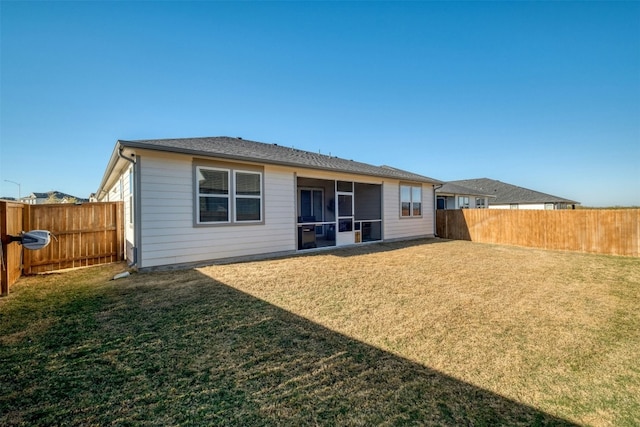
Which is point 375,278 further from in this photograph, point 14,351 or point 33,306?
point 33,306

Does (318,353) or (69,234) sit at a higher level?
(69,234)

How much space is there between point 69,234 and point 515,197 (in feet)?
112

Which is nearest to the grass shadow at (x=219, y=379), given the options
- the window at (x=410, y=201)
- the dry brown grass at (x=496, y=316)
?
Result: the dry brown grass at (x=496, y=316)

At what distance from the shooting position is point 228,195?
292 inches

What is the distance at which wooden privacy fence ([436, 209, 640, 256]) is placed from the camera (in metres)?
9.41

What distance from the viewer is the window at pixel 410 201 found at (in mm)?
12918

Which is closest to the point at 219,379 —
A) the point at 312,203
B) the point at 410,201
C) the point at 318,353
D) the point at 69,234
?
the point at 318,353

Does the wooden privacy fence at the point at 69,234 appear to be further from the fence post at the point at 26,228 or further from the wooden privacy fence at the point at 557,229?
the wooden privacy fence at the point at 557,229

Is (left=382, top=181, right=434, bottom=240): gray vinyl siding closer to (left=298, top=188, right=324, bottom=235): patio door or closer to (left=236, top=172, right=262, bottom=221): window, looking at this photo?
(left=298, top=188, right=324, bottom=235): patio door

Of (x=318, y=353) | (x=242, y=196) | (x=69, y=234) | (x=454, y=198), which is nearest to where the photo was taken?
(x=318, y=353)

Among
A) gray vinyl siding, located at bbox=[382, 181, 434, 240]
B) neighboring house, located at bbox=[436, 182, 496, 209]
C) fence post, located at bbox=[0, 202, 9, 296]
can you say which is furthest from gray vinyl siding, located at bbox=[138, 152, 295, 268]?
neighboring house, located at bbox=[436, 182, 496, 209]

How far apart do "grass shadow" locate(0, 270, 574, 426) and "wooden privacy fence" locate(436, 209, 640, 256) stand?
11.7m

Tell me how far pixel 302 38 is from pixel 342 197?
640cm

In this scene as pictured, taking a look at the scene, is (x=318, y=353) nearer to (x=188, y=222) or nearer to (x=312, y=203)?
(x=188, y=222)
